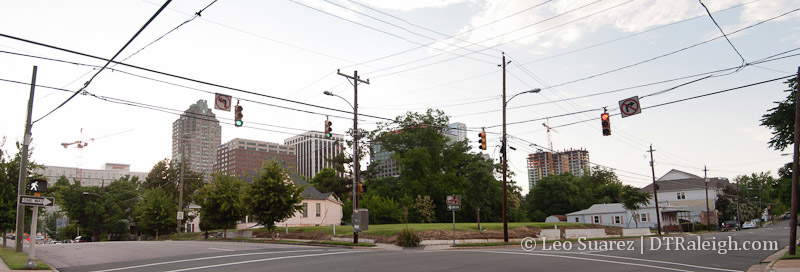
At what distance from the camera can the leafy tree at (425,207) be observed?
61.1 m

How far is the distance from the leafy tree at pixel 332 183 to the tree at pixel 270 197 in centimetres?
4252

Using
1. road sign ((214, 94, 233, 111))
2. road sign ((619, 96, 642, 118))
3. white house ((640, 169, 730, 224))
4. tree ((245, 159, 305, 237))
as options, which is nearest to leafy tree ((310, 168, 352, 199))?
tree ((245, 159, 305, 237))

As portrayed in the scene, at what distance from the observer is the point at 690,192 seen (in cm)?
9419

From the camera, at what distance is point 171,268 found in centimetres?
1470

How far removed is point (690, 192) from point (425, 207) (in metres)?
62.3

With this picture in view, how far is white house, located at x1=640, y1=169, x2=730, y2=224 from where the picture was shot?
89125 millimetres

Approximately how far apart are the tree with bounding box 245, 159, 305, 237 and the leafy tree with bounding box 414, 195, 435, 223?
29348mm

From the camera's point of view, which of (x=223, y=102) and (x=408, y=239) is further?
(x=408, y=239)

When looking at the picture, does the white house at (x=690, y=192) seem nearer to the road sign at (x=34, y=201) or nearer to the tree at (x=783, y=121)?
the tree at (x=783, y=121)

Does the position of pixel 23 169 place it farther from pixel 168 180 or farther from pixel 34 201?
pixel 168 180

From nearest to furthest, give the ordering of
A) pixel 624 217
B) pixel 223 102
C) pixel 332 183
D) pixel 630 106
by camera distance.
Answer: pixel 223 102 → pixel 630 106 → pixel 624 217 → pixel 332 183

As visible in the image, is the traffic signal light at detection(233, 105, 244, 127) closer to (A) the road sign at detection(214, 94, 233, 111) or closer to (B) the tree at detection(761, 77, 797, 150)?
(A) the road sign at detection(214, 94, 233, 111)

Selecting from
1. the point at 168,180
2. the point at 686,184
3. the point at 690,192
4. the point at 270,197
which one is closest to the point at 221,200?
the point at 270,197

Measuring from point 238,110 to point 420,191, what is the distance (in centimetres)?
4742
